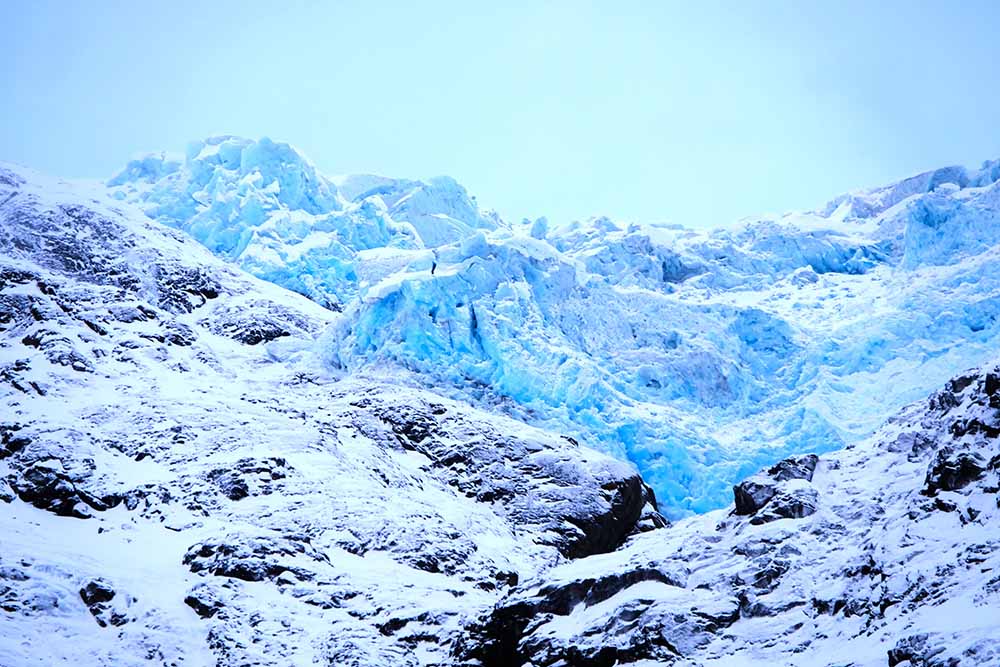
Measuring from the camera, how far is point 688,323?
67.6 meters

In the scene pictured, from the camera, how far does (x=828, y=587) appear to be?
22.1 metres

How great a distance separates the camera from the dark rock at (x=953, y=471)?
22.3m

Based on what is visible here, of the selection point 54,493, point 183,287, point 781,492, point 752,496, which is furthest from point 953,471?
point 183,287

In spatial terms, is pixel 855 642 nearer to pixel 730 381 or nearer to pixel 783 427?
pixel 783 427

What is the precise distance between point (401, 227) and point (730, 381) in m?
43.6

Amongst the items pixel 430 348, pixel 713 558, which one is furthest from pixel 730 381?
pixel 713 558

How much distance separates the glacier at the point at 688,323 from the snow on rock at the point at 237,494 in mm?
6272

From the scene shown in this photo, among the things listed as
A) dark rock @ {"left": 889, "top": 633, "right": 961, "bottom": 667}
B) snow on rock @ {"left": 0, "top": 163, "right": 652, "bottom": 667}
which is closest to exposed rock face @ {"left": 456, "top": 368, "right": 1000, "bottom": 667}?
dark rock @ {"left": 889, "top": 633, "right": 961, "bottom": 667}

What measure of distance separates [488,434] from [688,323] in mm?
25221

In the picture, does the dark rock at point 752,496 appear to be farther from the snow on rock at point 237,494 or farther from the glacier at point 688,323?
the glacier at point 688,323

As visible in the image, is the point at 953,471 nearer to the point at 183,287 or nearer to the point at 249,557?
the point at 249,557

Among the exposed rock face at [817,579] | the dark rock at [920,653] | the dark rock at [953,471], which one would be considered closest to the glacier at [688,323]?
the exposed rock face at [817,579]

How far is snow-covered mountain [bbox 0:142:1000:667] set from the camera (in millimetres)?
23344

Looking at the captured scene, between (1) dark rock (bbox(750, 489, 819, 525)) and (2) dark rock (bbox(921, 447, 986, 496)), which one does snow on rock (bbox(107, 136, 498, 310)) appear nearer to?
(1) dark rock (bbox(750, 489, 819, 525))
